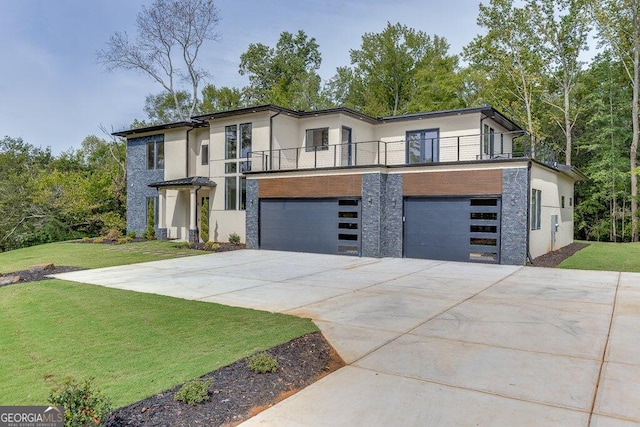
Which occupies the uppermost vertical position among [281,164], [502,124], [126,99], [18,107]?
[126,99]

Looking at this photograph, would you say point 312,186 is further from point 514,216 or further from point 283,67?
point 283,67

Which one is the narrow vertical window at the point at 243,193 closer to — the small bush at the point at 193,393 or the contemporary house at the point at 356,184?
the contemporary house at the point at 356,184

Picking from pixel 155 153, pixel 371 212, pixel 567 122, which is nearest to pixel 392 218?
pixel 371 212

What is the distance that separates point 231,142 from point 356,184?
285 inches

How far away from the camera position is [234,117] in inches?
755

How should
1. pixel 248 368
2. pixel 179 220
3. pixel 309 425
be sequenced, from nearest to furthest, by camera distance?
pixel 309 425
pixel 248 368
pixel 179 220

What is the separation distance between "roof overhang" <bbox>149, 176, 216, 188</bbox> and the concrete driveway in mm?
8208

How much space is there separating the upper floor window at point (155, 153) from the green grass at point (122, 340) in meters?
15.6

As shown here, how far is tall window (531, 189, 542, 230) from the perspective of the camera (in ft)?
45.2

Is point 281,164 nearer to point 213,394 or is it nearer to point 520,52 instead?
point 213,394

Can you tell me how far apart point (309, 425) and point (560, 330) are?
4.35 metres

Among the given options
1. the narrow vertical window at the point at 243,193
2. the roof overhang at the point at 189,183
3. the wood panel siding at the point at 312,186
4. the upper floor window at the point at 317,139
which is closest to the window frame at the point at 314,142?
the upper floor window at the point at 317,139

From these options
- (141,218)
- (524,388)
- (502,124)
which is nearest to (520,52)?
(502,124)

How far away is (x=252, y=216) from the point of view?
1811cm
